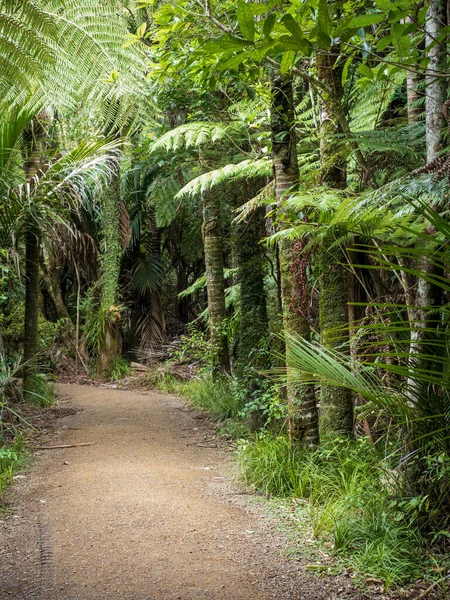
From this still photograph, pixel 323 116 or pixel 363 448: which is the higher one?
pixel 323 116

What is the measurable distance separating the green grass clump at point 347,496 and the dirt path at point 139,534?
27cm

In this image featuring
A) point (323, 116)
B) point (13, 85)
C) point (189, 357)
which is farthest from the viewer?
point (189, 357)

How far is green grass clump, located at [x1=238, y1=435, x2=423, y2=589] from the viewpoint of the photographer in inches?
135

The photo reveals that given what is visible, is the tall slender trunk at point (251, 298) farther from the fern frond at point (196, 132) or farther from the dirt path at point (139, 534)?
the dirt path at point (139, 534)

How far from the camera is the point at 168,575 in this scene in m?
3.46

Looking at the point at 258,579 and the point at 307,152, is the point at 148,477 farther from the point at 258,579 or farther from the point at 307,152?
the point at 307,152

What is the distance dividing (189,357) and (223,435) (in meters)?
4.88

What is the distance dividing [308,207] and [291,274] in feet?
3.19

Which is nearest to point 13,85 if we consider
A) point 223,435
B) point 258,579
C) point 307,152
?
point 258,579

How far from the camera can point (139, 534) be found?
159 inches

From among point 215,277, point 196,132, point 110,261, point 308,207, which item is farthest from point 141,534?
point 110,261

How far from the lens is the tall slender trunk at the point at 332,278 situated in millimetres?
5133

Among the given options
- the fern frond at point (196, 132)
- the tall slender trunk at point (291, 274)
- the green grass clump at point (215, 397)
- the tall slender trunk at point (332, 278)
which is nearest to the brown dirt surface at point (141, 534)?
the tall slender trunk at point (291, 274)

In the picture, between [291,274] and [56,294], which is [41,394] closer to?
[291,274]
